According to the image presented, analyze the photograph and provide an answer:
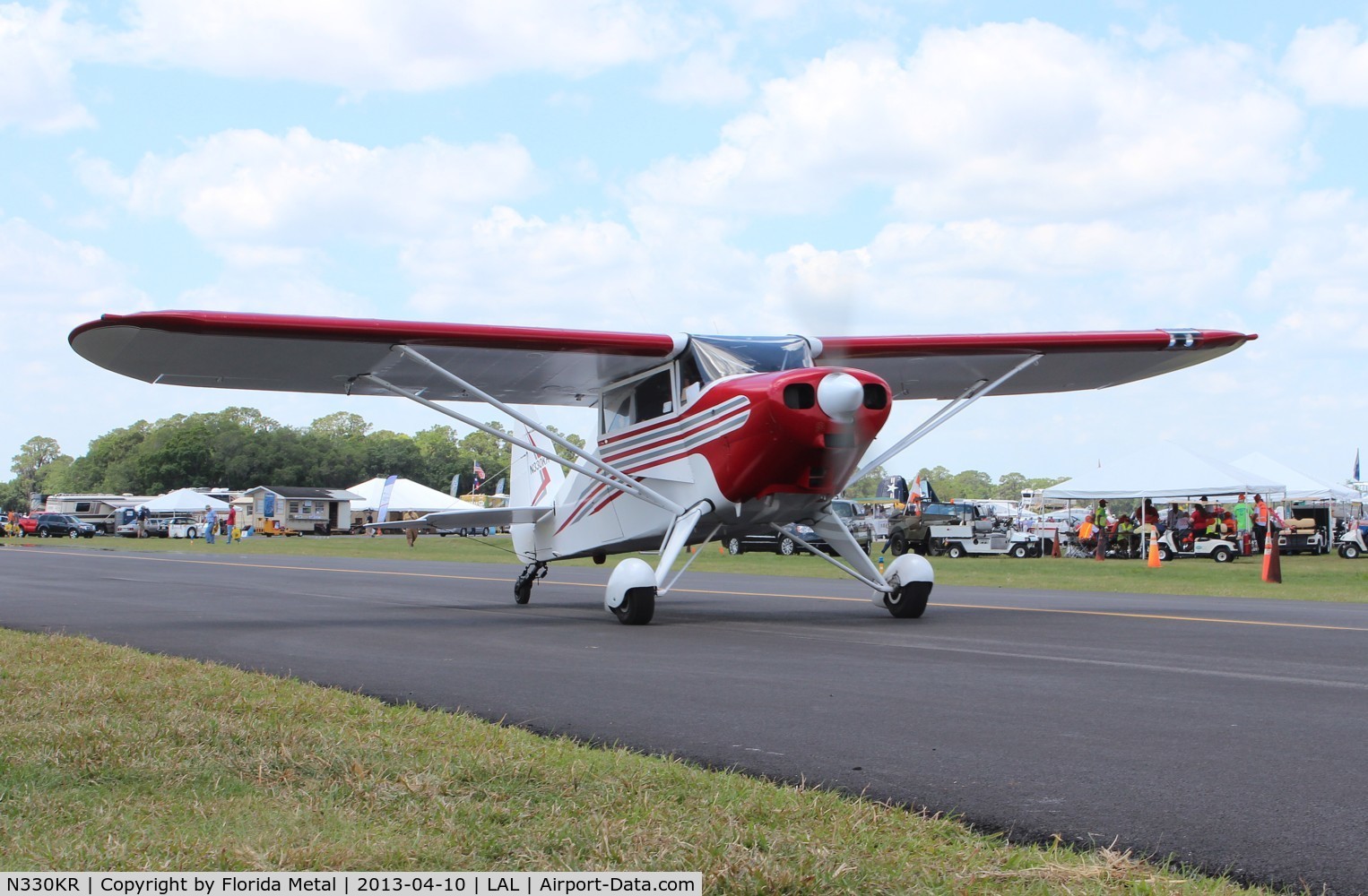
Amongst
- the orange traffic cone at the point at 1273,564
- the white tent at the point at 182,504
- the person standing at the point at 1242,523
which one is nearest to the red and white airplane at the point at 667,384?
the orange traffic cone at the point at 1273,564

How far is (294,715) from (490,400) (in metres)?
7.29

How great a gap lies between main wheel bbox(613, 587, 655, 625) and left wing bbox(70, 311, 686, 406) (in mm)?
2650

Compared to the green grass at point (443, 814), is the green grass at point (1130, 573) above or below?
below

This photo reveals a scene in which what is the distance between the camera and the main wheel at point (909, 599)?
41.8ft

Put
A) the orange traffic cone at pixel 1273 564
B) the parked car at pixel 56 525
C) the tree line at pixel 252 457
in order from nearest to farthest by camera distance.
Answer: the orange traffic cone at pixel 1273 564, the parked car at pixel 56 525, the tree line at pixel 252 457

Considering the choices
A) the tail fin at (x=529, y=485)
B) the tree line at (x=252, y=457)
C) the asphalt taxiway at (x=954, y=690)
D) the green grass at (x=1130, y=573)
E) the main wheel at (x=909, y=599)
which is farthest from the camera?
the tree line at (x=252, y=457)

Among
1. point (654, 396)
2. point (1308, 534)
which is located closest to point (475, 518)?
point (654, 396)

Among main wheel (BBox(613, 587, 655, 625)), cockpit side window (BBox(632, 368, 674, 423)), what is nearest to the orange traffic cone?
cockpit side window (BBox(632, 368, 674, 423))

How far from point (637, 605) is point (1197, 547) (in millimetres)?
25879

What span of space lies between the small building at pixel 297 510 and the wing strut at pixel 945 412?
78239mm

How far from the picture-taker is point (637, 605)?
12.0 m

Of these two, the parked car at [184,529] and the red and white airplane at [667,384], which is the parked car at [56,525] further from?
the red and white airplane at [667,384]

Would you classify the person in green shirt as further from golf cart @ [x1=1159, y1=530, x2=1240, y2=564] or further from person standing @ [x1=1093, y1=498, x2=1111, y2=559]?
person standing @ [x1=1093, y1=498, x2=1111, y2=559]

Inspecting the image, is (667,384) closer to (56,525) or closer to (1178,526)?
(1178,526)
